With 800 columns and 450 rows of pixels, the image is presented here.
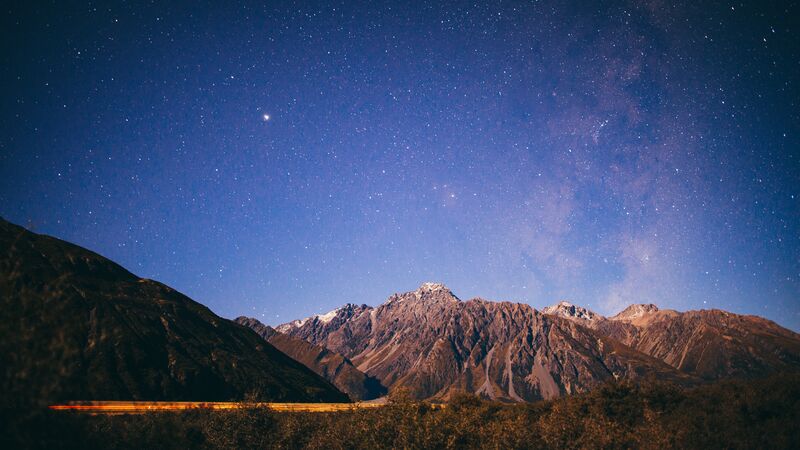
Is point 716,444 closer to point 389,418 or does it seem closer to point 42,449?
point 389,418

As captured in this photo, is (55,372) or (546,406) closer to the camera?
(55,372)

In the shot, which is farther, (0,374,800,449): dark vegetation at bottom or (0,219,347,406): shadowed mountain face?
(0,219,347,406): shadowed mountain face

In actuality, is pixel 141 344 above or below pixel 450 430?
below

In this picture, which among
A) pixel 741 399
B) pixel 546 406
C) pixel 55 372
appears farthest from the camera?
pixel 546 406

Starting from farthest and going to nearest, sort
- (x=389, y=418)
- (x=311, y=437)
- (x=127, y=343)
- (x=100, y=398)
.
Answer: (x=127, y=343) < (x=100, y=398) < (x=311, y=437) < (x=389, y=418)

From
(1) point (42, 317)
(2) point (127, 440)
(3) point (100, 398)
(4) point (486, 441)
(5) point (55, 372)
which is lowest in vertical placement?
(3) point (100, 398)

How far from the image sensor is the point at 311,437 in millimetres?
58812

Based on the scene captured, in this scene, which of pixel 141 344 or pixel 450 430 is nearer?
pixel 450 430

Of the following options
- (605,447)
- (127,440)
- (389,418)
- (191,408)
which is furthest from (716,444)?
(191,408)

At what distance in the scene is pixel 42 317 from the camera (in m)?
18.7

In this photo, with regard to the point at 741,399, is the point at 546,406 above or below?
below

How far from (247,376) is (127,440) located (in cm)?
13582

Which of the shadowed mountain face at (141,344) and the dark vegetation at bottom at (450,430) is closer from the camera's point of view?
the dark vegetation at bottom at (450,430)

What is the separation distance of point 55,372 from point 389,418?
1402 inches
